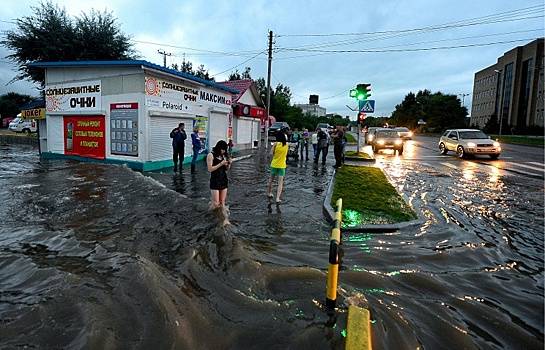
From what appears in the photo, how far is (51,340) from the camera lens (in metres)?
3.13

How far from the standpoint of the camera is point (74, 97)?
621 inches

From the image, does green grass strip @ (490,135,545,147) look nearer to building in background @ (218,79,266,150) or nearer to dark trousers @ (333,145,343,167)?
building in background @ (218,79,266,150)

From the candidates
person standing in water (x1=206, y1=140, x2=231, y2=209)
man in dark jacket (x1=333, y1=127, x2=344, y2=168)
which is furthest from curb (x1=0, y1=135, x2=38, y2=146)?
person standing in water (x1=206, y1=140, x2=231, y2=209)

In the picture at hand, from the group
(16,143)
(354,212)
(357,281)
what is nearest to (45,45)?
(16,143)

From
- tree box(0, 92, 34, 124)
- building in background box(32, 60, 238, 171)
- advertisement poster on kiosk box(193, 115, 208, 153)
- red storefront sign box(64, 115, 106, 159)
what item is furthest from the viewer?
tree box(0, 92, 34, 124)

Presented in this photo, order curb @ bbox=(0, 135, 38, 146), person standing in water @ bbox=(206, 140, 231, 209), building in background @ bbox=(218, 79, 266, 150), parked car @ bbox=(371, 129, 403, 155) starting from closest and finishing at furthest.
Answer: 1. person standing in water @ bbox=(206, 140, 231, 209)
2. parked car @ bbox=(371, 129, 403, 155)
3. building in background @ bbox=(218, 79, 266, 150)
4. curb @ bbox=(0, 135, 38, 146)

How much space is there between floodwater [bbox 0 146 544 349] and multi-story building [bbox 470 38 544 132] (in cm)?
6000

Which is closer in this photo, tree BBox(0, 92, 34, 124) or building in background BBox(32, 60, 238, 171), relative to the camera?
building in background BBox(32, 60, 238, 171)

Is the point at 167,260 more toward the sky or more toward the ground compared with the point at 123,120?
more toward the ground

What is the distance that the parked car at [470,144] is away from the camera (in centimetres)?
2045

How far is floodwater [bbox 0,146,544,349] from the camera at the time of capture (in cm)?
333

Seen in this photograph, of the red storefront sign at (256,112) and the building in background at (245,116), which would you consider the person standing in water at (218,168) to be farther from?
the red storefront sign at (256,112)

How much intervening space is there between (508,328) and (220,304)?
2.96 meters

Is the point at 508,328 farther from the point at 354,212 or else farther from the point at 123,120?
the point at 123,120
